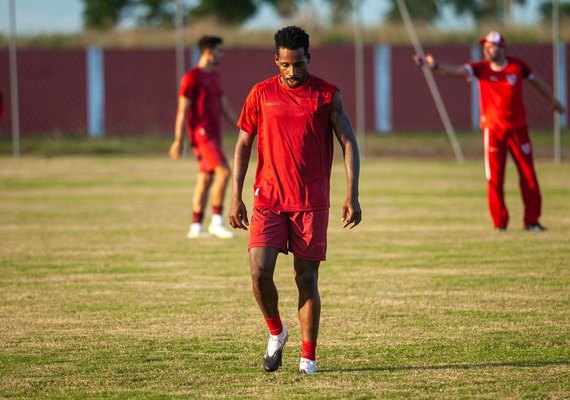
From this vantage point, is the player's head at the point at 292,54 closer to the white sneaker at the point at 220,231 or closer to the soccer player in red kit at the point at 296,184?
the soccer player in red kit at the point at 296,184

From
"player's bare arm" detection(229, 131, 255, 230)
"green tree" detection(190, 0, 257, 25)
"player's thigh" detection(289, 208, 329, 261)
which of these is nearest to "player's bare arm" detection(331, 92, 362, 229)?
"player's thigh" detection(289, 208, 329, 261)

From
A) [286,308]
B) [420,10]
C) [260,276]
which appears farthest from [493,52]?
[420,10]

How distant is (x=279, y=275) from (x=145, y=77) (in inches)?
919

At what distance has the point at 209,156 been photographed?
14680 millimetres

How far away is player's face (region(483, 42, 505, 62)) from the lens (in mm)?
14680

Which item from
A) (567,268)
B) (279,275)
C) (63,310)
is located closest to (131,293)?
(63,310)

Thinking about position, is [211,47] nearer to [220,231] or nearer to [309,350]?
[220,231]

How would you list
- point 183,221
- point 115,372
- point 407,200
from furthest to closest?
point 407,200 < point 183,221 < point 115,372

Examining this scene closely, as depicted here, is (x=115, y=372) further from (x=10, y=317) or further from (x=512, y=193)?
(x=512, y=193)

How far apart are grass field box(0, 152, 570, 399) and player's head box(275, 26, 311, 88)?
5.54ft

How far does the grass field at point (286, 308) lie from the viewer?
22.7 ft

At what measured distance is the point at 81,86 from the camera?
34.1 m

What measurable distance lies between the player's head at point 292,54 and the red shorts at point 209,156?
7.51 meters

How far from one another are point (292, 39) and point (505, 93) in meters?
8.28
